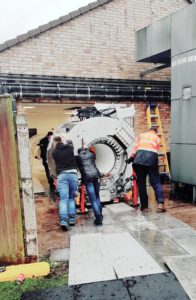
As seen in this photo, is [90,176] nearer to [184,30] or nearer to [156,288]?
[156,288]

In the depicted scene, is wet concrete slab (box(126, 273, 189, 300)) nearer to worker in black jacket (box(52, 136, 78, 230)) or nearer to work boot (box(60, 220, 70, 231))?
work boot (box(60, 220, 70, 231))

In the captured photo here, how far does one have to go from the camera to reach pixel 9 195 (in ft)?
11.6

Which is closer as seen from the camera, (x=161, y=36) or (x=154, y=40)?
(x=161, y=36)

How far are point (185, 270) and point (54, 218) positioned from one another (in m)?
3.29

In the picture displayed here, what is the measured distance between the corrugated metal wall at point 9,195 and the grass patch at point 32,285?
395mm

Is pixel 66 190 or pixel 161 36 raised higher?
pixel 161 36

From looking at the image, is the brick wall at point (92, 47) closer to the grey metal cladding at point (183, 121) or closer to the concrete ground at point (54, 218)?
the grey metal cladding at point (183, 121)

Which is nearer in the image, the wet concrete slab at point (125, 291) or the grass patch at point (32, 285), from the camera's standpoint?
the wet concrete slab at point (125, 291)

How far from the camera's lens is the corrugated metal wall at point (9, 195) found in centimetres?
344

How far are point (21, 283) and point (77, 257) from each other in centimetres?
80

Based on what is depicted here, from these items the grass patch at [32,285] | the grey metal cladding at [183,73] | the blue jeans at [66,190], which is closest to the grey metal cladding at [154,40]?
the grey metal cladding at [183,73]

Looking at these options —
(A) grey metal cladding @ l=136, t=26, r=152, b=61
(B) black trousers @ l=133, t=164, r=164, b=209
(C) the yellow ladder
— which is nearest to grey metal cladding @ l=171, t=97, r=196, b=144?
(B) black trousers @ l=133, t=164, r=164, b=209

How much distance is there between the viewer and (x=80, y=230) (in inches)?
199

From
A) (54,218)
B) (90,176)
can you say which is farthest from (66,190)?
(54,218)
